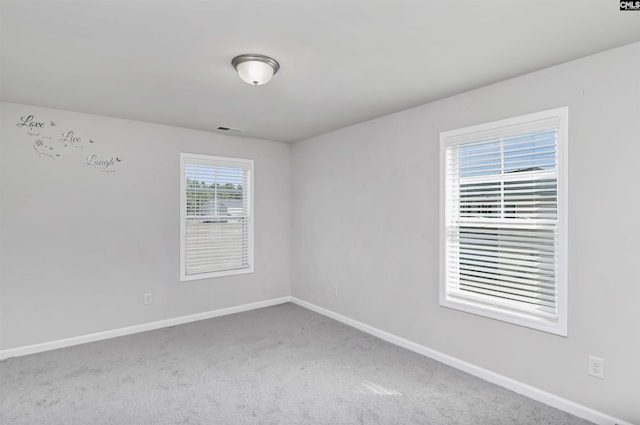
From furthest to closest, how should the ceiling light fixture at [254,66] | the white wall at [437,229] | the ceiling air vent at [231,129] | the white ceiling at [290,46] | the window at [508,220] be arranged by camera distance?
the ceiling air vent at [231,129] → the window at [508,220] → the ceiling light fixture at [254,66] → the white wall at [437,229] → the white ceiling at [290,46]

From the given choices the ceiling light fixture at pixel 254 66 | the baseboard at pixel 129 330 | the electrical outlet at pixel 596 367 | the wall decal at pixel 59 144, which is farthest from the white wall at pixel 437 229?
the wall decal at pixel 59 144

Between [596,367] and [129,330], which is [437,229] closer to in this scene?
[596,367]

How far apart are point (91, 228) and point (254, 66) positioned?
108 inches

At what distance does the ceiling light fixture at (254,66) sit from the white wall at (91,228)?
2.29 metres

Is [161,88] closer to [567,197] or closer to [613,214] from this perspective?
[567,197]

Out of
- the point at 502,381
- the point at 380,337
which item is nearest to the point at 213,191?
the point at 380,337

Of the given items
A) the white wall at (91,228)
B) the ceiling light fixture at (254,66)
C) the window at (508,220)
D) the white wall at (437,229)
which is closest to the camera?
the white wall at (437,229)

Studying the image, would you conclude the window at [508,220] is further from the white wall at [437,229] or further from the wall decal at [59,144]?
the wall decal at [59,144]

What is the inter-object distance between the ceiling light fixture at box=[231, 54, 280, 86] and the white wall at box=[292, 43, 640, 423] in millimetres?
1701

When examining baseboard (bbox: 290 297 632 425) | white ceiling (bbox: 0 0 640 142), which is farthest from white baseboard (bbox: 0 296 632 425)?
white ceiling (bbox: 0 0 640 142)

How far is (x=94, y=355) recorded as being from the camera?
3.41m

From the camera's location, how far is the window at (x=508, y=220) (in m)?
2.54

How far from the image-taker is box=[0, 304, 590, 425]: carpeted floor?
2.42 m

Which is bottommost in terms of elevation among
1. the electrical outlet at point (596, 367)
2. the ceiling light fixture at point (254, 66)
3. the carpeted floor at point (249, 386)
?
the carpeted floor at point (249, 386)
